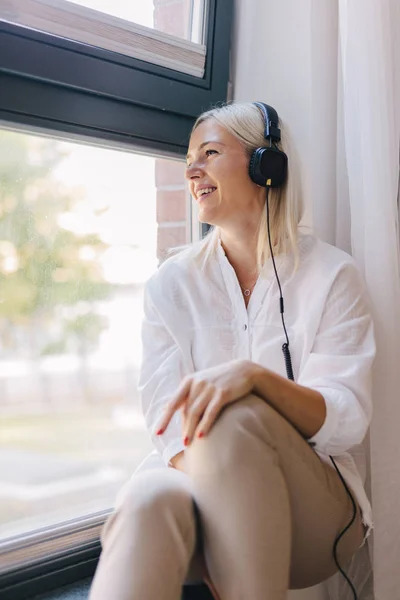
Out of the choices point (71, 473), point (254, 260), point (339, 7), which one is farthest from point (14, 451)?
point (339, 7)

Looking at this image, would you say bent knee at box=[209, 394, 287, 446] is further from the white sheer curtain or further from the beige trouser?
the white sheer curtain

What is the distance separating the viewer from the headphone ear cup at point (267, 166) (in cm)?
118

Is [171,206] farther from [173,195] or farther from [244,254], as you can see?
[244,254]

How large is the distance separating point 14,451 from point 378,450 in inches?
29.5

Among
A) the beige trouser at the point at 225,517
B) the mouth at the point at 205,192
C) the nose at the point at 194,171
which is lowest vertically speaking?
the beige trouser at the point at 225,517

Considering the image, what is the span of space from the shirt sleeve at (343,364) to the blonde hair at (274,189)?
0.51ft

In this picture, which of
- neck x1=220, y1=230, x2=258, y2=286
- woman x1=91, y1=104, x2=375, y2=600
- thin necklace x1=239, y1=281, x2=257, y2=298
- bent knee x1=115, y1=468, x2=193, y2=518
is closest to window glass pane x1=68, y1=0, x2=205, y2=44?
woman x1=91, y1=104, x2=375, y2=600

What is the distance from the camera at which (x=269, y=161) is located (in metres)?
1.18

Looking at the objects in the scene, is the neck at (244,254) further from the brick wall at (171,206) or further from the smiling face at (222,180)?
the brick wall at (171,206)

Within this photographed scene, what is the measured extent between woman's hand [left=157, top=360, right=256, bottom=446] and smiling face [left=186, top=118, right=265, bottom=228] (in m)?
0.40

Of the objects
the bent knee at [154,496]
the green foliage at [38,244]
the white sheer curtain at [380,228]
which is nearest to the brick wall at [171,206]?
the green foliage at [38,244]

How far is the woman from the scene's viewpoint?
803 millimetres

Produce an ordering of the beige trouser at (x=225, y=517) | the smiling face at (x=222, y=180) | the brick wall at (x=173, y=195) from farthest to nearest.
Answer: the brick wall at (x=173, y=195)
the smiling face at (x=222, y=180)
the beige trouser at (x=225, y=517)

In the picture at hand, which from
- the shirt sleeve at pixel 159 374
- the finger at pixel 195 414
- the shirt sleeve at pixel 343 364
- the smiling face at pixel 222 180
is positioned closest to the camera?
the finger at pixel 195 414
